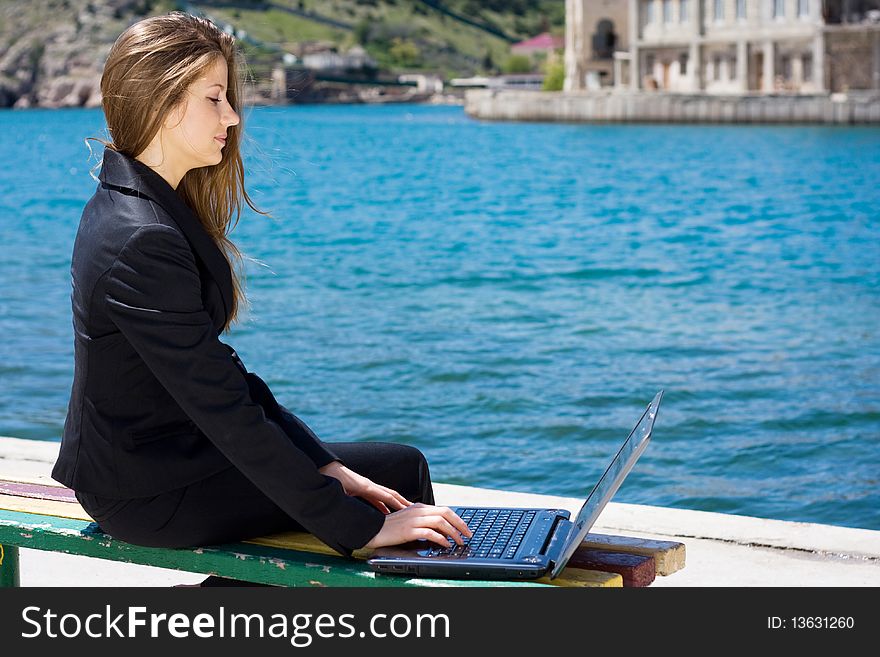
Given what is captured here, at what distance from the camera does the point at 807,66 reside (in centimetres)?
7144

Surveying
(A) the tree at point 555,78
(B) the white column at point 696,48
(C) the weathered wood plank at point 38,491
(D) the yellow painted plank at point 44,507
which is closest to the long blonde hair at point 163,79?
(D) the yellow painted plank at point 44,507

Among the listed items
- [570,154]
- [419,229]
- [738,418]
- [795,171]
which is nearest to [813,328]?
[738,418]

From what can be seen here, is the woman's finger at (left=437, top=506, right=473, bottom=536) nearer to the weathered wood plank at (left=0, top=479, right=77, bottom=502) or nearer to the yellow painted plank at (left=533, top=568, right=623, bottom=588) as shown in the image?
the yellow painted plank at (left=533, top=568, right=623, bottom=588)

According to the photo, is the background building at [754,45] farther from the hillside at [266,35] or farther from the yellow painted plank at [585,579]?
the hillside at [266,35]

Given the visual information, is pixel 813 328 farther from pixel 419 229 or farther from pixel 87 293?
pixel 419 229

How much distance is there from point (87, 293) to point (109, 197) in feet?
0.76

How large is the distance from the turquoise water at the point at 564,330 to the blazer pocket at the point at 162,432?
90 cm

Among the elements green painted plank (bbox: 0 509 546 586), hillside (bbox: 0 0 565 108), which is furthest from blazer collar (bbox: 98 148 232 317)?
hillside (bbox: 0 0 565 108)

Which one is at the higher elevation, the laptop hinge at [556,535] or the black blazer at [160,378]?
the black blazer at [160,378]

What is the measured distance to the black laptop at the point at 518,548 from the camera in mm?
2859

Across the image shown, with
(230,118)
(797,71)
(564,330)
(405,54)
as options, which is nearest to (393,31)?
(405,54)

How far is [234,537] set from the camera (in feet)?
10.4

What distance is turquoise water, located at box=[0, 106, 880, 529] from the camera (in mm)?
9094

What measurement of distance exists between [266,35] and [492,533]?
17715 centimetres
